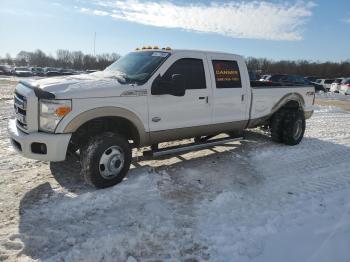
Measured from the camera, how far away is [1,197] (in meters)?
4.65

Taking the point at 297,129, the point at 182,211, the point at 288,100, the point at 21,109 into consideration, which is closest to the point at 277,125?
the point at 297,129

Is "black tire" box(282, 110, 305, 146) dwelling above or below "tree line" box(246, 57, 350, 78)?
below

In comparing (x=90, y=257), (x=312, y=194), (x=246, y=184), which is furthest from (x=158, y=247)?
(x=312, y=194)

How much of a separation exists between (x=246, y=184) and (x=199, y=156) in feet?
5.44

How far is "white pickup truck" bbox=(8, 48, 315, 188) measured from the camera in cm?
455

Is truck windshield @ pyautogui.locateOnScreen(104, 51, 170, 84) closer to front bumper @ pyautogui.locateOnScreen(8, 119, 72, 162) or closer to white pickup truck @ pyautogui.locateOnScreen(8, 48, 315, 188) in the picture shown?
white pickup truck @ pyautogui.locateOnScreen(8, 48, 315, 188)

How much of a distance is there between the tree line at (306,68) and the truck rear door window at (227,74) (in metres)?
58.0

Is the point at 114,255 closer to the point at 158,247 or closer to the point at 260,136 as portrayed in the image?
the point at 158,247

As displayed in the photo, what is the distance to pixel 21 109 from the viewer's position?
476cm

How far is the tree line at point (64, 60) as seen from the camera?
88.8 metres

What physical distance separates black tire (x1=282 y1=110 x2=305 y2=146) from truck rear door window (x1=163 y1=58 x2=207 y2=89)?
2835mm

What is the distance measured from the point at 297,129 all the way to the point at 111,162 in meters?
4.93

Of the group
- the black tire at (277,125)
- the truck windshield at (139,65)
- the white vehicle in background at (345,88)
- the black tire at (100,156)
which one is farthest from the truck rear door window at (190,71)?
the white vehicle in background at (345,88)

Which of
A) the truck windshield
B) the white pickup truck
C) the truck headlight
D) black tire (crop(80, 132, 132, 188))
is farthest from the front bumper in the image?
the truck windshield
